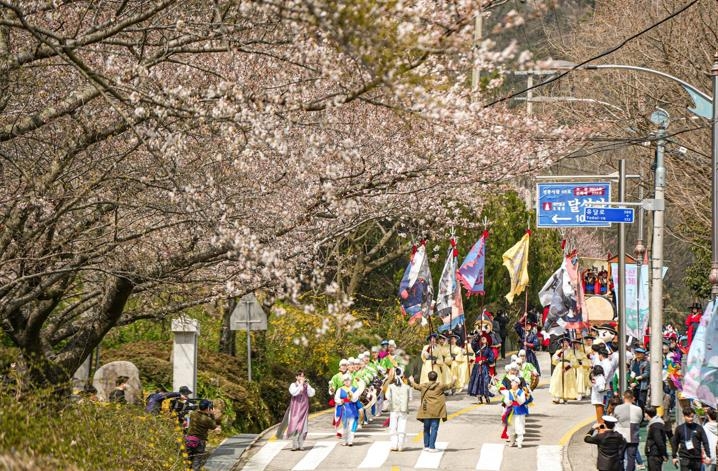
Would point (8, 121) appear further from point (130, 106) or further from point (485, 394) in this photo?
point (485, 394)

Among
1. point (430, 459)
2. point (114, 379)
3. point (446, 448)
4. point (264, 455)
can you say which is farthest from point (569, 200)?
point (114, 379)

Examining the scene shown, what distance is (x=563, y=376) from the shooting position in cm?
2917

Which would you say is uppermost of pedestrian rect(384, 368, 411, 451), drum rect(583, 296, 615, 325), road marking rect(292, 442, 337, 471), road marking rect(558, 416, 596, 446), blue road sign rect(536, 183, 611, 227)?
blue road sign rect(536, 183, 611, 227)

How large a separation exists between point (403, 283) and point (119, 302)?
14378mm

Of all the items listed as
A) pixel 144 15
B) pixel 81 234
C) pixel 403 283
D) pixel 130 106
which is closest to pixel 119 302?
pixel 81 234

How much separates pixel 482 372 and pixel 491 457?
25.9ft

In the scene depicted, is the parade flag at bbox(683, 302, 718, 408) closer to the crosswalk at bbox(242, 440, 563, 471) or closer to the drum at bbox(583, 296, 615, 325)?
the crosswalk at bbox(242, 440, 563, 471)

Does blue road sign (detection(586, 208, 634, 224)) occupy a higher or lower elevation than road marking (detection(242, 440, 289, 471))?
higher

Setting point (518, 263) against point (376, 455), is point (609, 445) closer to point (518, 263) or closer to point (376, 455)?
point (376, 455)

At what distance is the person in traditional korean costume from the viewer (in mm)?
29047

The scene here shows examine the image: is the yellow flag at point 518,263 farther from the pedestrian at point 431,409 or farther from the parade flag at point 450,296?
the pedestrian at point 431,409

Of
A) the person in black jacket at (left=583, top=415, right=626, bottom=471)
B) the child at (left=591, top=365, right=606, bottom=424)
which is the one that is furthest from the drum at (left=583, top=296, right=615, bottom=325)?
the person in black jacket at (left=583, top=415, right=626, bottom=471)

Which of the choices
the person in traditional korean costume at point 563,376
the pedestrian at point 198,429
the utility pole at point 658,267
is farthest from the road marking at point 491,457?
the person in traditional korean costume at point 563,376

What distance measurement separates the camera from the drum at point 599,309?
42.1m
